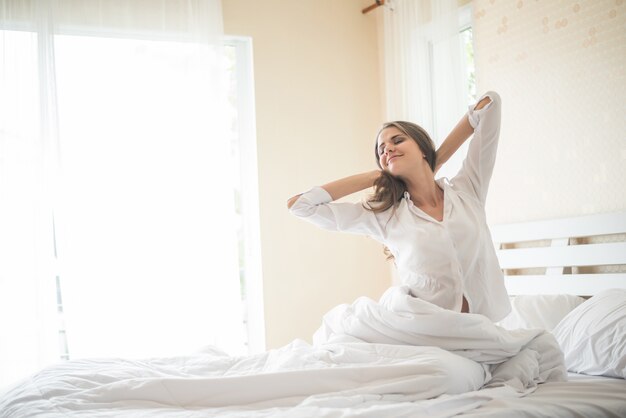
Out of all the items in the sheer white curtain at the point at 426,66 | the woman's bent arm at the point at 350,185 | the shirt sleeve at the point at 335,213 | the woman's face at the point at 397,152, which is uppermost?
the sheer white curtain at the point at 426,66

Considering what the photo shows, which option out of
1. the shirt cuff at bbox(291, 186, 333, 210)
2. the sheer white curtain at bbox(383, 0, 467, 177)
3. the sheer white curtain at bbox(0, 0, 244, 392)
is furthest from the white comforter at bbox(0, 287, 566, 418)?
the sheer white curtain at bbox(383, 0, 467, 177)

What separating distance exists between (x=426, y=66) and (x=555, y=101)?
935mm

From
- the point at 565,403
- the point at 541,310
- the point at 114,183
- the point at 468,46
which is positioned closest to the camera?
the point at 565,403

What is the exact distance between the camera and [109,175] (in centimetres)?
362

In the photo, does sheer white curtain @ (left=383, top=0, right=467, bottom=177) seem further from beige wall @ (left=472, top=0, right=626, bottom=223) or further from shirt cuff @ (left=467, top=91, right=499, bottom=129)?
shirt cuff @ (left=467, top=91, right=499, bottom=129)

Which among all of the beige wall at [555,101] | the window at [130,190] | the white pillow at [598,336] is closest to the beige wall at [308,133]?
the window at [130,190]

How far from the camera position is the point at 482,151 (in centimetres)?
225

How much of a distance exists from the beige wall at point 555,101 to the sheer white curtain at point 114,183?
1533mm

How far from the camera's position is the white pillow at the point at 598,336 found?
7.16 feet

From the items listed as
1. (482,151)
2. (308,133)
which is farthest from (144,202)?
(482,151)

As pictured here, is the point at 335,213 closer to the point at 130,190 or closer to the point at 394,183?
the point at 394,183

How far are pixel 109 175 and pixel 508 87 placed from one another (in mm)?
2157

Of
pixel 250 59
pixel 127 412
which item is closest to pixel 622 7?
pixel 250 59

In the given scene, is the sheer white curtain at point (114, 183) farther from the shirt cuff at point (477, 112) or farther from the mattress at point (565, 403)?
the mattress at point (565, 403)
